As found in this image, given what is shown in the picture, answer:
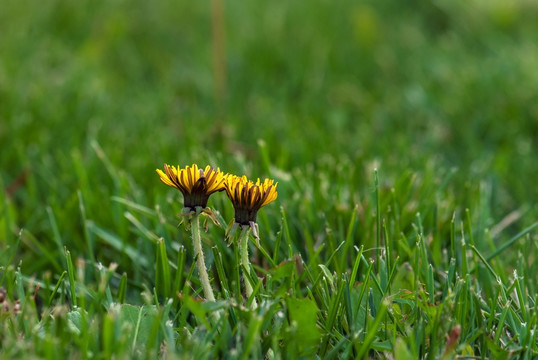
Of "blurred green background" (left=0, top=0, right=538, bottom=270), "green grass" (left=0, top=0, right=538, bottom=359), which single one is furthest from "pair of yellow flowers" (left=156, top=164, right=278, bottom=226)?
"blurred green background" (left=0, top=0, right=538, bottom=270)

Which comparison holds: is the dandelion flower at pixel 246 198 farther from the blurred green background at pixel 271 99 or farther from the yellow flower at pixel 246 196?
the blurred green background at pixel 271 99

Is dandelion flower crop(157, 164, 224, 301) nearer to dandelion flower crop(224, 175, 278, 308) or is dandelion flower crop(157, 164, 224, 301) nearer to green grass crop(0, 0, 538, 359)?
dandelion flower crop(224, 175, 278, 308)

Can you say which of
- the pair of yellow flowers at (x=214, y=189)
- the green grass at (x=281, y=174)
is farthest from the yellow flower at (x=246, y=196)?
the green grass at (x=281, y=174)

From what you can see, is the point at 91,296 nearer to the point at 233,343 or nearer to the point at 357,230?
the point at 233,343

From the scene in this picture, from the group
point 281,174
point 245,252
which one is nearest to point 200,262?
point 245,252

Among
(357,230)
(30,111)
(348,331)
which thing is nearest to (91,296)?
(348,331)

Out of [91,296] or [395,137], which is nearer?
[91,296]

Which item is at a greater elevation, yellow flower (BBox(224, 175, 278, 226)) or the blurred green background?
the blurred green background
